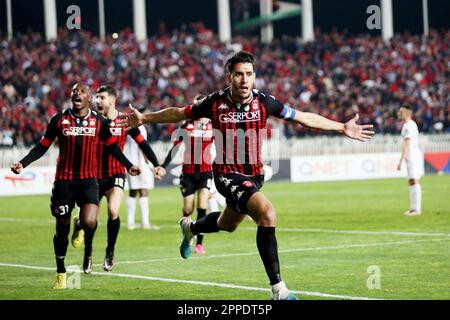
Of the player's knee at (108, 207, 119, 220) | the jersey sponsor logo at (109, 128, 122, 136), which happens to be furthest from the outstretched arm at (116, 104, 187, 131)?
the jersey sponsor logo at (109, 128, 122, 136)

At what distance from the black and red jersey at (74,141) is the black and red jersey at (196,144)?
444 centimetres

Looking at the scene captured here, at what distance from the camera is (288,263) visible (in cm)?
1238

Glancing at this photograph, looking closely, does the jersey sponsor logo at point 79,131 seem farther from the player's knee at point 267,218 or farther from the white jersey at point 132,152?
the white jersey at point 132,152

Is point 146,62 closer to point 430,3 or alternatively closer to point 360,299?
point 430,3

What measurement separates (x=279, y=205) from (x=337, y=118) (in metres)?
18.2

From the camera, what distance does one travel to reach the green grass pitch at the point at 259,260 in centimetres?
1005

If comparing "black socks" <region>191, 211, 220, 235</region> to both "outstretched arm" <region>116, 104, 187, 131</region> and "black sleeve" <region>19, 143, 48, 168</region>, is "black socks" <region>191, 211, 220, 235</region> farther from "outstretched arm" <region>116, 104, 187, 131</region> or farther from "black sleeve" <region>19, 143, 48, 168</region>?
"black sleeve" <region>19, 143, 48, 168</region>

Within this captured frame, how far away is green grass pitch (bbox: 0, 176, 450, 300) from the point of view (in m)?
10.1

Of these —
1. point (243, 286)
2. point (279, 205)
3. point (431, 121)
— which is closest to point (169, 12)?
point (431, 121)

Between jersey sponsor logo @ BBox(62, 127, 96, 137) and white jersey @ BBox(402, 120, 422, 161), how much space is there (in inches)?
414

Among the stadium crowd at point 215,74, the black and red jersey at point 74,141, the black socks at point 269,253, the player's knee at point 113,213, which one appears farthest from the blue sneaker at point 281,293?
the stadium crowd at point 215,74

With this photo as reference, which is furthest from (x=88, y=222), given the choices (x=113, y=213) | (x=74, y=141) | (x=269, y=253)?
(x=269, y=253)

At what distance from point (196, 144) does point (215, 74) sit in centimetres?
2586

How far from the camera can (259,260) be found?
1284 cm
